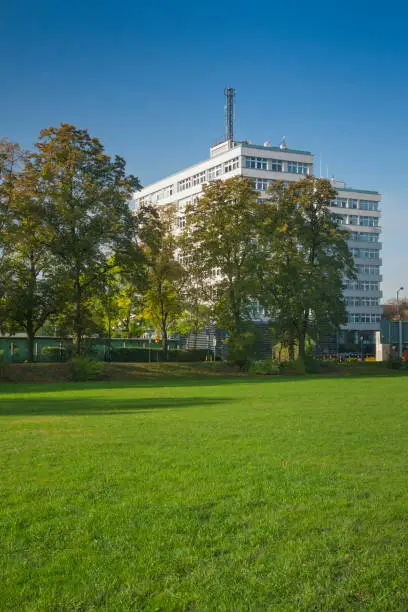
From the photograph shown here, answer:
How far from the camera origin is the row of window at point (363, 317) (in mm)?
109312

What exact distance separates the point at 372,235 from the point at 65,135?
82107 mm

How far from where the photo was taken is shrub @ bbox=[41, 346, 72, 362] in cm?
5100

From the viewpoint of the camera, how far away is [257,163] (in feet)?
305

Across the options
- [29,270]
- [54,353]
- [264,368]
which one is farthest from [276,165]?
[29,270]

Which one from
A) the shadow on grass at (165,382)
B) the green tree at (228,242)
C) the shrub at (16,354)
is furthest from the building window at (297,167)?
the shrub at (16,354)

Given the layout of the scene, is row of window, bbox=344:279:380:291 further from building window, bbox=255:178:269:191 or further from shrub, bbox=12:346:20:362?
shrub, bbox=12:346:20:362

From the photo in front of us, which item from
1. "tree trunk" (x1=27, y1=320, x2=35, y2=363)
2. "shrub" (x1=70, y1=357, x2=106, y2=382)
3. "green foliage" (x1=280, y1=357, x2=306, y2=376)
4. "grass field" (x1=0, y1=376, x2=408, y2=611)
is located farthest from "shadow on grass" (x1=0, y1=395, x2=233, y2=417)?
"green foliage" (x1=280, y1=357, x2=306, y2=376)

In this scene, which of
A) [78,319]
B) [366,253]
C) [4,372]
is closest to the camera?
[4,372]

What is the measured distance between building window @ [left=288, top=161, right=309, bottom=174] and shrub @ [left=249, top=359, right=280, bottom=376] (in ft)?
172

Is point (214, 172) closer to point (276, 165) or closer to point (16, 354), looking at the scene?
point (276, 165)

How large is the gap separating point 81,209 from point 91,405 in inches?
979

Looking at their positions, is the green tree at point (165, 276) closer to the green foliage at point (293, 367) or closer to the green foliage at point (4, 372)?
the green foliage at point (293, 367)

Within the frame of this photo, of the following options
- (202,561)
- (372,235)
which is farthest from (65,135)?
(372,235)

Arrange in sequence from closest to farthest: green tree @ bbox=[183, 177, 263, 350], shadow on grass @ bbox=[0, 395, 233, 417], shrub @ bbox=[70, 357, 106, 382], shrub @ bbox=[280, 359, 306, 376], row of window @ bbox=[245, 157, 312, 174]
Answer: shadow on grass @ bbox=[0, 395, 233, 417] → shrub @ bbox=[70, 357, 106, 382] → green tree @ bbox=[183, 177, 263, 350] → shrub @ bbox=[280, 359, 306, 376] → row of window @ bbox=[245, 157, 312, 174]
